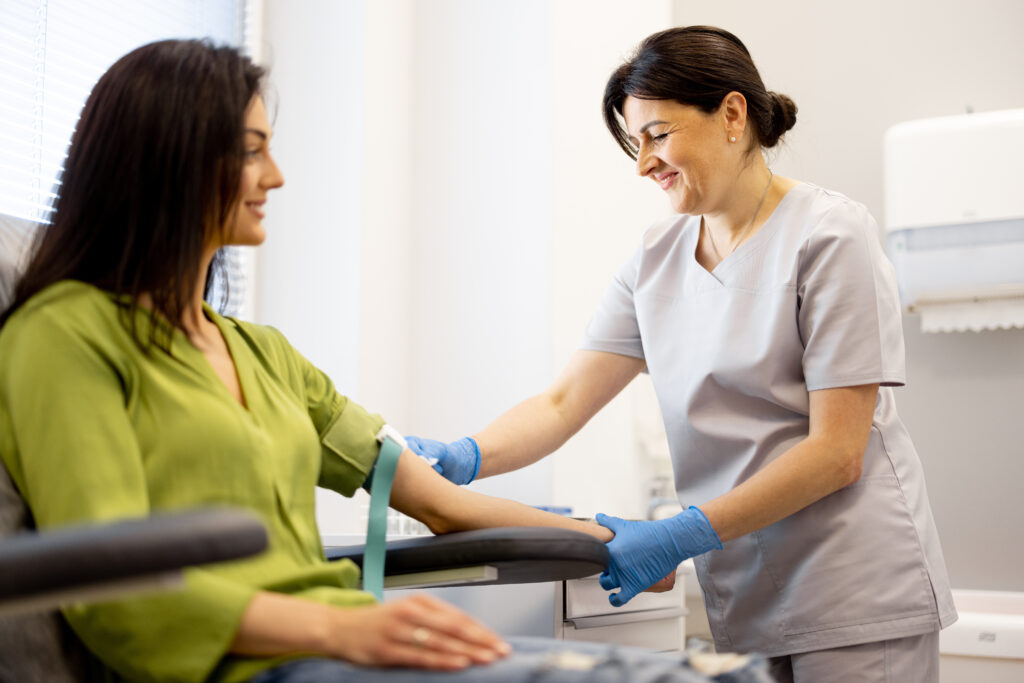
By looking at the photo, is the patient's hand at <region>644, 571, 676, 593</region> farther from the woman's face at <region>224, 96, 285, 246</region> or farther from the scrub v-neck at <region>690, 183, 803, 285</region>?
the woman's face at <region>224, 96, 285, 246</region>

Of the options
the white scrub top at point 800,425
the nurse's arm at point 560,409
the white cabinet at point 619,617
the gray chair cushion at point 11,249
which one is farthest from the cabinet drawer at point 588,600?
the gray chair cushion at point 11,249

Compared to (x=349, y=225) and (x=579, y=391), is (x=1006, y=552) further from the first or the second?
(x=349, y=225)

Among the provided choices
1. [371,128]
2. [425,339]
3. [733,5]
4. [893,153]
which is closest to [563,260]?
[425,339]

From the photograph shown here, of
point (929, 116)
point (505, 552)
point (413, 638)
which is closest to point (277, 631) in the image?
point (413, 638)

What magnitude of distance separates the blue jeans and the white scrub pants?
68cm

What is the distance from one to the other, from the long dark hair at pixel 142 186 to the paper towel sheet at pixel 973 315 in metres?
1.90

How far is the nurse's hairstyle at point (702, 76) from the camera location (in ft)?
5.00

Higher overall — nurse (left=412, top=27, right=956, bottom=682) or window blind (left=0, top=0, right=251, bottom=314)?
window blind (left=0, top=0, right=251, bottom=314)

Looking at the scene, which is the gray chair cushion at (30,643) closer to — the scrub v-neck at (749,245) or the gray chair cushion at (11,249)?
the gray chair cushion at (11,249)

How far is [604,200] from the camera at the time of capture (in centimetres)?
237

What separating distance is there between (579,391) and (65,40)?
52.4 inches

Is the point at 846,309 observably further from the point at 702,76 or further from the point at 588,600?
the point at 588,600

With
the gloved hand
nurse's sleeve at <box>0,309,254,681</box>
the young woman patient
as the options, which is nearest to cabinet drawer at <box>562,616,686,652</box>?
the gloved hand

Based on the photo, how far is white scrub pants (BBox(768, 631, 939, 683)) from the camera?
137 cm
